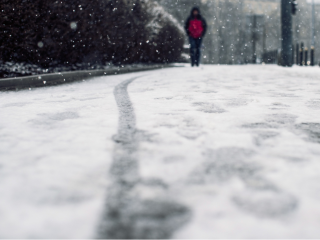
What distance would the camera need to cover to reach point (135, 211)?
1.20m

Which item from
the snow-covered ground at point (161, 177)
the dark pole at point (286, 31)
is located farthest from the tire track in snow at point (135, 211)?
the dark pole at point (286, 31)

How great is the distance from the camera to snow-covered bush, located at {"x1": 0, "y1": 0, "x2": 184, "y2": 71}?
6191mm

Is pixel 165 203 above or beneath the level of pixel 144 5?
beneath

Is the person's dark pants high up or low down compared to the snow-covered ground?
up

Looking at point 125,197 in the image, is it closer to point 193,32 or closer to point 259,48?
point 193,32

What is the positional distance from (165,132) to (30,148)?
811 mm

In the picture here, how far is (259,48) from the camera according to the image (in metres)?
41.0

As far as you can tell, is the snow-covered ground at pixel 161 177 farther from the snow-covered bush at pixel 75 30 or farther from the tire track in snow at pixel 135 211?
the snow-covered bush at pixel 75 30

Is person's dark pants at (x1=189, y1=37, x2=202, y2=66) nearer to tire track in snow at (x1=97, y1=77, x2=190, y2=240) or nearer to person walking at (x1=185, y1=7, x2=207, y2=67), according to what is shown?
person walking at (x1=185, y1=7, x2=207, y2=67)

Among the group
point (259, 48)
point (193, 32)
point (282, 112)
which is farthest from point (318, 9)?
point (282, 112)

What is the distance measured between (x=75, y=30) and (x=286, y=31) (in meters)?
7.73

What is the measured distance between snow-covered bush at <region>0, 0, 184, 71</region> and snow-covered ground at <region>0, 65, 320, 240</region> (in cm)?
384

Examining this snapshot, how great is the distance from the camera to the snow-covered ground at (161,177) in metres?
1.11

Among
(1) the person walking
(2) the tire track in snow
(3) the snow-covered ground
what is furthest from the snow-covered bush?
(2) the tire track in snow
